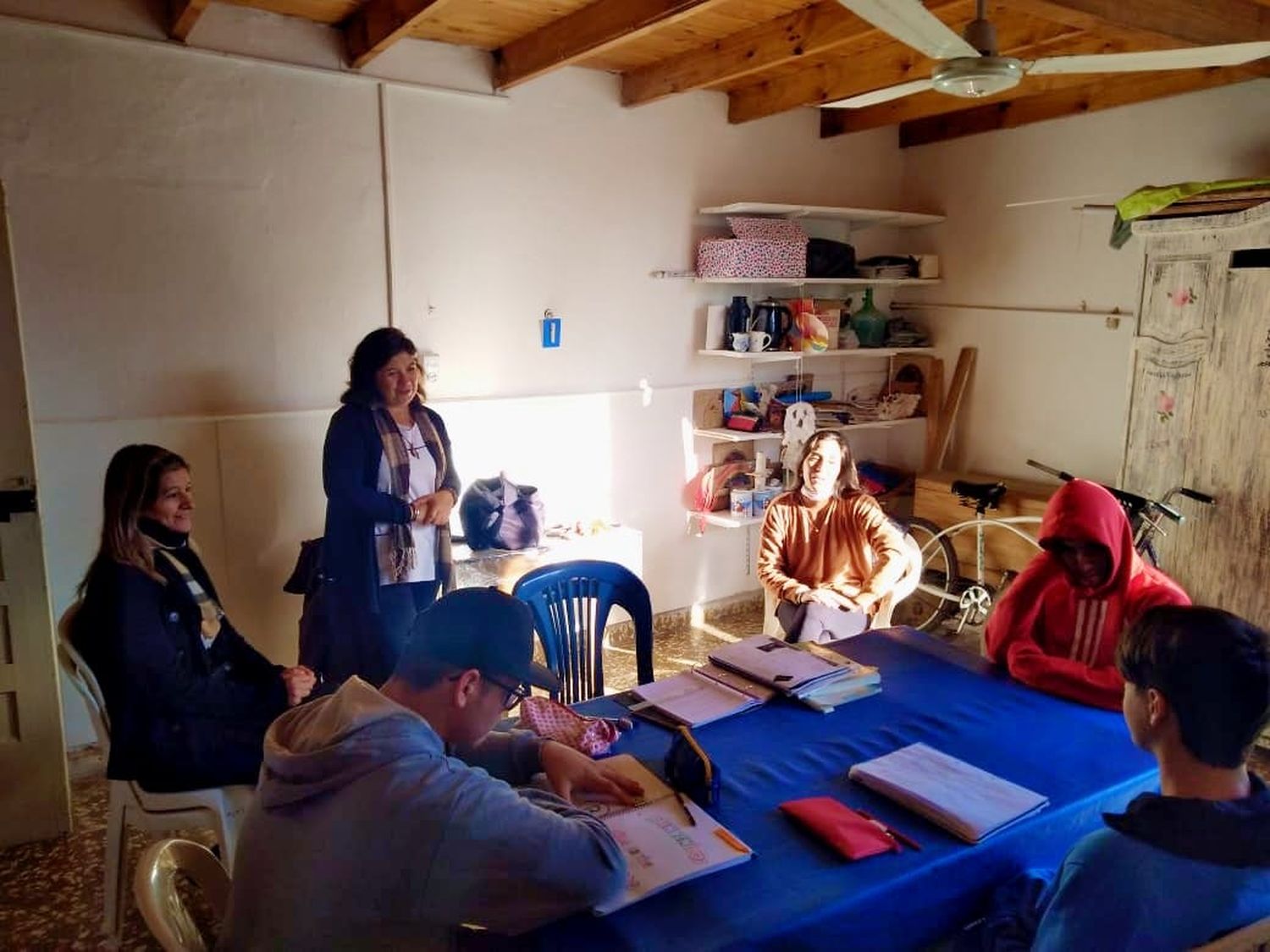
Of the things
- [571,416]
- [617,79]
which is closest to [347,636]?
[571,416]

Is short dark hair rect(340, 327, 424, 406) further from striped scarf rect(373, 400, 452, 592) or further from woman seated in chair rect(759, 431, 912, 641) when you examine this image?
woman seated in chair rect(759, 431, 912, 641)

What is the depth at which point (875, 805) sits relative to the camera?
155 centimetres

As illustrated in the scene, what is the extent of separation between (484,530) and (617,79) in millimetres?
2020

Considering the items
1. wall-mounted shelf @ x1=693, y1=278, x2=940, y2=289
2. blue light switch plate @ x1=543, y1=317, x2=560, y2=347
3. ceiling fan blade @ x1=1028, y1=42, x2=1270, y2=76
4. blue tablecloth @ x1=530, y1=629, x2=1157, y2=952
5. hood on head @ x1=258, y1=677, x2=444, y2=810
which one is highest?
ceiling fan blade @ x1=1028, y1=42, x2=1270, y2=76

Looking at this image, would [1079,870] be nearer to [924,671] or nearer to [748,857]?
[748,857]

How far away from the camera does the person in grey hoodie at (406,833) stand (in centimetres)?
106

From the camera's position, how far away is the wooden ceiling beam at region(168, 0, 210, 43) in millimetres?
2643

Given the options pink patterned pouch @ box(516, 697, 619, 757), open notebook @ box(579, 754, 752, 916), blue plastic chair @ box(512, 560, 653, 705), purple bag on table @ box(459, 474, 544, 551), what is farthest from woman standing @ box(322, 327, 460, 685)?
open notebook @ box(579, 754, 752, 916)

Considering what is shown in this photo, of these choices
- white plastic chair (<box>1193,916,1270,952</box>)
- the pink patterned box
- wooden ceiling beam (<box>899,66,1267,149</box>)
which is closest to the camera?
white plastic chair (<box>1193,916,1270,952</box>)

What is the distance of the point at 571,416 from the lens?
3.96 m

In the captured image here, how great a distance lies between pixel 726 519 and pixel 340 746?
3.31 m

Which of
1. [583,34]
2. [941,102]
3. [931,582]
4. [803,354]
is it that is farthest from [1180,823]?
[941,102]

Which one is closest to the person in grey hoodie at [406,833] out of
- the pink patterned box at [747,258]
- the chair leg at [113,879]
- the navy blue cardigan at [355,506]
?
Answer: the chair leg at [113,879]

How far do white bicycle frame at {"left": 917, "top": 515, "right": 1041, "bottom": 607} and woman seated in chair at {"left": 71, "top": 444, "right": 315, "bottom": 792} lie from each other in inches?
116
